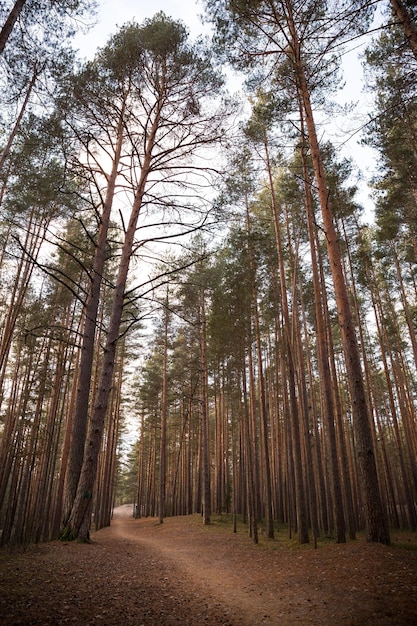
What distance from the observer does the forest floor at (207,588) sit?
3371 millimetres

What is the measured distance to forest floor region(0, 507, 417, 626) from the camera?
133 inches

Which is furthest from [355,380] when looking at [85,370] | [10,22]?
[10,22]

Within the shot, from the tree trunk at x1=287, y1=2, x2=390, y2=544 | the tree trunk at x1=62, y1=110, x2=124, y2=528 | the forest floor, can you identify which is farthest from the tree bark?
the forest floor

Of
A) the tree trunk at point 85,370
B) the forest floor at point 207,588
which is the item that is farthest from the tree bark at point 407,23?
the forest floor at point 207,588

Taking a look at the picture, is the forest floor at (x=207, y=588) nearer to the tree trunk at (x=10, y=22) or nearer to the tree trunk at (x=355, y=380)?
the tree trunk at (x=355, y=380)

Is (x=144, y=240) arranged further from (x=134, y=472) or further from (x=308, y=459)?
(x=134, y=472)

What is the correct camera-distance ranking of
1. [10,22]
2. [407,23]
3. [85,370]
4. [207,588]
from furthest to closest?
[85,370] → [407,23] → [10,22] → [207,588]

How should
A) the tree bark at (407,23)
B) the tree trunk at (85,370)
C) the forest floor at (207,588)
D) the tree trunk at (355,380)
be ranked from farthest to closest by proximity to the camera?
1. the tree trunk at (85,370)
2. the tree trunk at (355,380)
3. the tree bark at (407,23)
4. the forest floor at (207,588)

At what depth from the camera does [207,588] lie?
5242mm

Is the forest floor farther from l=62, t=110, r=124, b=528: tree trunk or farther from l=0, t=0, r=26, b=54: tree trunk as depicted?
l=0, t=0, r=26, b=54: tree trunk

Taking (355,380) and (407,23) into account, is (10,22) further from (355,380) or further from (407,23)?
(355,380)

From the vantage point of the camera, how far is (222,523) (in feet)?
54.2

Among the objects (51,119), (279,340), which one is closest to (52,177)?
(51,119)

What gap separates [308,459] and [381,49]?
37.7ft
